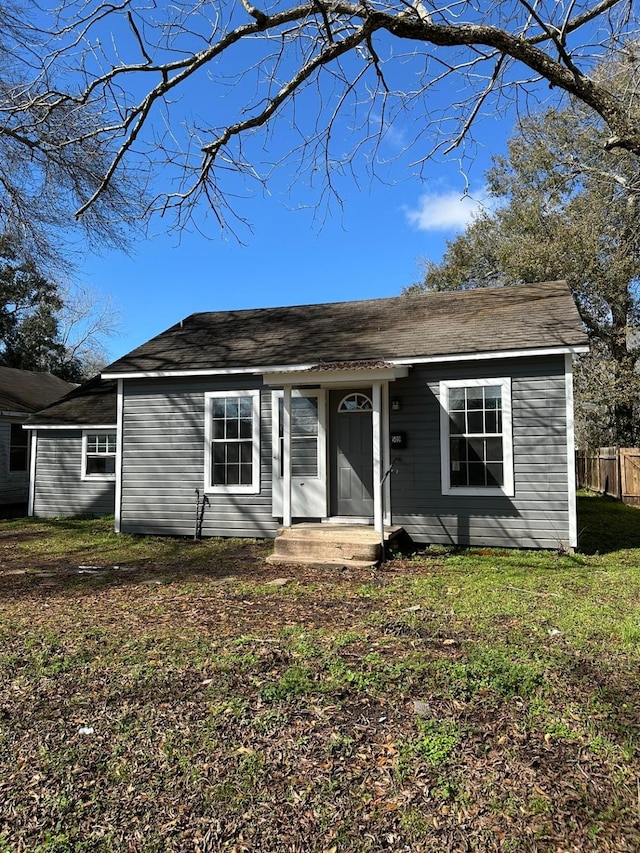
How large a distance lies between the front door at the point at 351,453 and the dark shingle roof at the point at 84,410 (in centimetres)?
718

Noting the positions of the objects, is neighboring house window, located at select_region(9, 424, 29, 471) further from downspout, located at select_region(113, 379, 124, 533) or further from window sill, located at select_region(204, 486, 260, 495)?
window sill, located at select_region(204, 486, 260, 495)

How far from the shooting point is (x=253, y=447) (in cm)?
1009

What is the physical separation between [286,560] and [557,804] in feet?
19.2

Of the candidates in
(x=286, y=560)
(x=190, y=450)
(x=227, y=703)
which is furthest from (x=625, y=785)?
(x=190, y=450)

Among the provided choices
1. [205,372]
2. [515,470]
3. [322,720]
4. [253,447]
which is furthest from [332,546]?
[322,720]

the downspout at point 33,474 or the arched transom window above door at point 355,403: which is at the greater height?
the arched transom window above door at point 355,403

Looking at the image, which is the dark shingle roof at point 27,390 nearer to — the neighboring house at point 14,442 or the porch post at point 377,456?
the neighboring house at point 14,442

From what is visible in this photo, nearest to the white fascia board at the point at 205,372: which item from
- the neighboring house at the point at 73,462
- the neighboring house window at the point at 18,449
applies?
the neighboring house at the point at 73,462

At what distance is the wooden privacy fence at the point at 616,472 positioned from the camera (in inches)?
632

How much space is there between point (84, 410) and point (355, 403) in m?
9.04

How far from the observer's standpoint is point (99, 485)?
14.4 metres

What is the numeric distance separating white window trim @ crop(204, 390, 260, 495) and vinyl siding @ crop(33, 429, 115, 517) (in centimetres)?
515

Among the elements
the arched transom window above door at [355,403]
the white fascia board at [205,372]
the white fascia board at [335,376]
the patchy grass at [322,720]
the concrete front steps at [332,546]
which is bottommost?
the patchy grass at [322,720]

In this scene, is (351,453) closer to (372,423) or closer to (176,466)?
(372,423)
